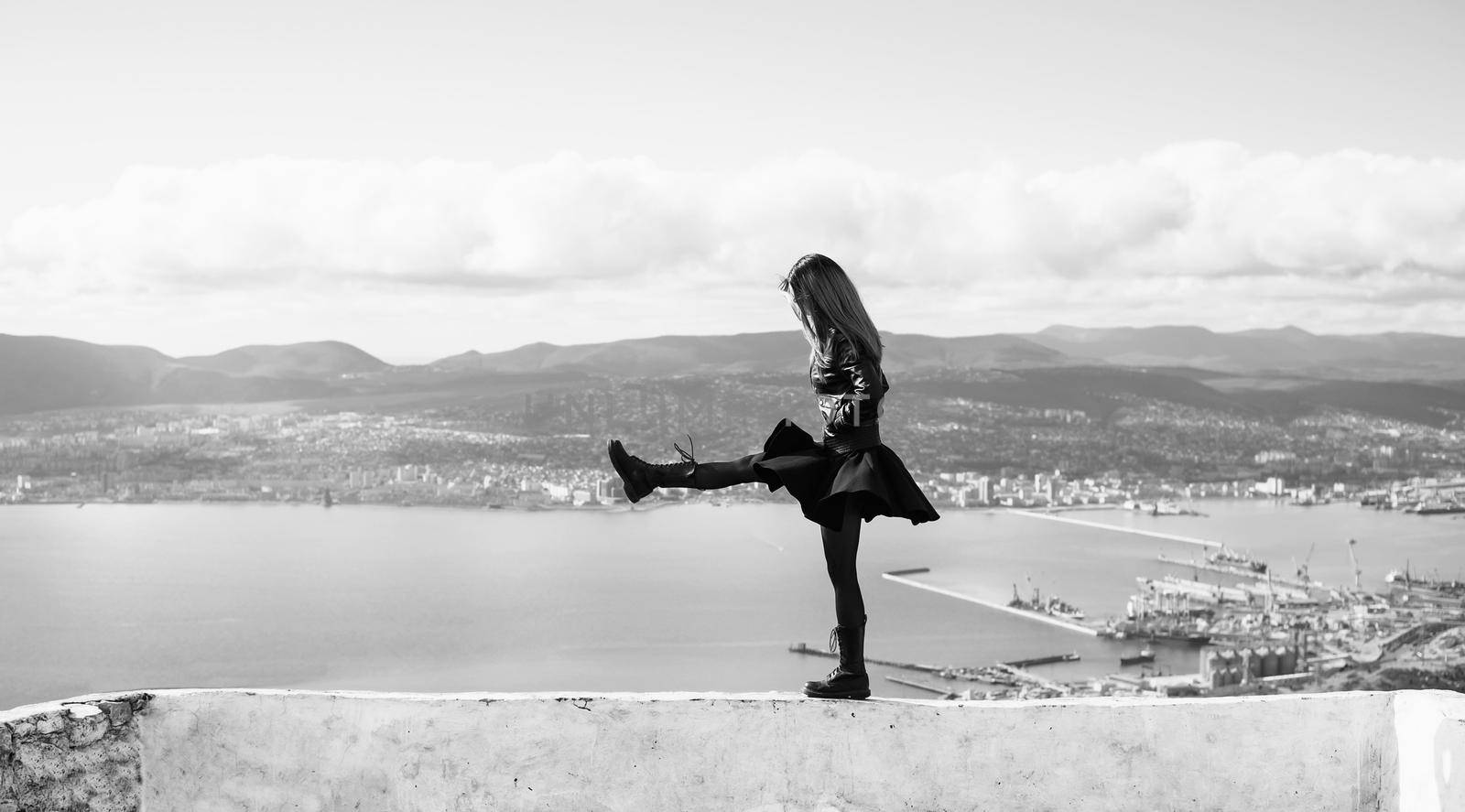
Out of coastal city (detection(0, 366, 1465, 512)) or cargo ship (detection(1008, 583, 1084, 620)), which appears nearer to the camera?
cargo ship (detection(1008, 583, 1084, 620))

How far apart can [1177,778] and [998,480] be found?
4661 cm

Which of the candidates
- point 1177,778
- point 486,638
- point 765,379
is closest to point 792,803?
point 1177,778

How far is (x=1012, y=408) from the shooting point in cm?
5488

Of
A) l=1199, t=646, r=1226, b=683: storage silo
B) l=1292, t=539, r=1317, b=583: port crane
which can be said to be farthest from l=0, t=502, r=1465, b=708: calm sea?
l=1199, t=646, r=1226, b=683: storage silo

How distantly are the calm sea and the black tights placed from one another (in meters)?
16.8

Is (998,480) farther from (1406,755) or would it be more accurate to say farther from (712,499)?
(1406,755)

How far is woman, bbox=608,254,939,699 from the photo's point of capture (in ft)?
7.87

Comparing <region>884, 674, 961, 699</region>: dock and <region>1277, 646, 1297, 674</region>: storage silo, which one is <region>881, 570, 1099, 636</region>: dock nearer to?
<region>1277, 646, 1297, 674</region>: storage silo

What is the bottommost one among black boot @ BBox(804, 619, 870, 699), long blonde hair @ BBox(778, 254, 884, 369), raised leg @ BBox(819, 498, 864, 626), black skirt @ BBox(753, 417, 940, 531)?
black boot @ BBox(804, 619, 870, 699)

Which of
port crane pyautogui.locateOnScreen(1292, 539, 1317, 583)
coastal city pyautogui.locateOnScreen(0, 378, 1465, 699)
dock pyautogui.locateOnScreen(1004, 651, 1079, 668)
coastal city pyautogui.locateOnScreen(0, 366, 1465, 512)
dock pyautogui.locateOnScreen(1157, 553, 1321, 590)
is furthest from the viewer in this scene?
coastal city pyautogui.locateOnScreen(0, 366, 1465, 512)

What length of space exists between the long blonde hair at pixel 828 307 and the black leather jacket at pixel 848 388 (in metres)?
0.01

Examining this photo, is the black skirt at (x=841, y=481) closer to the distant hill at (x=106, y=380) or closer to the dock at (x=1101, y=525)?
the dock at (x=1101, y=525)

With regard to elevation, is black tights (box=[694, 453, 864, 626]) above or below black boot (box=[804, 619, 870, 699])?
above

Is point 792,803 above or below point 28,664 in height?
above
